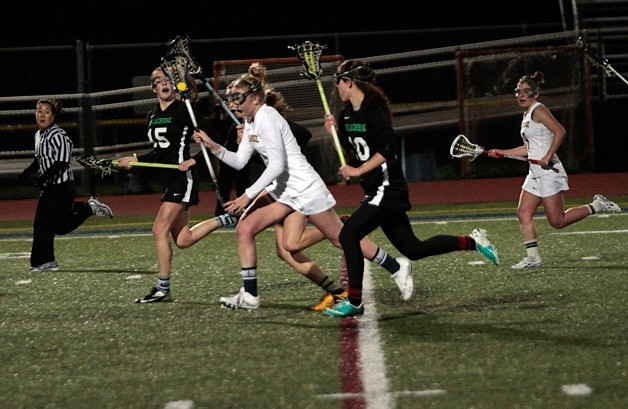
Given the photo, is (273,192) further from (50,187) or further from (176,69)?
(50,187)

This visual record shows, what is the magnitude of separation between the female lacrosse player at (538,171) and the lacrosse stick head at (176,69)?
8.75 ft

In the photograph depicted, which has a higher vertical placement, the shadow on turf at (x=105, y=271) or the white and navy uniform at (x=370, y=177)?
the white and navy uniform at (x=370, y=177)

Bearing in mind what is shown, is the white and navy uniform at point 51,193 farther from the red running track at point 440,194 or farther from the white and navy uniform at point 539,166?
the red running track at point 440,194

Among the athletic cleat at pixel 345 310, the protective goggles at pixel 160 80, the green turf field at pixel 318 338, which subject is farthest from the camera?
the protective goggles at pixel 160 80

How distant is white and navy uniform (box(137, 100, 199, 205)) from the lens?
→ 7.34 metres

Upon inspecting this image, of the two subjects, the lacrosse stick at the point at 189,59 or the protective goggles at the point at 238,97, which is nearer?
the protective goggles at the point at 238,97

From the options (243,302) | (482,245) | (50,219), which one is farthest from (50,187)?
(482,245)

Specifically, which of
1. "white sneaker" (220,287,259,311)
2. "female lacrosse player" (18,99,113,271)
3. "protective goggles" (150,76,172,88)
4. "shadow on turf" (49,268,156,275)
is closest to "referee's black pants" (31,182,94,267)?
"female lacrosse player" (18,99,113,271)

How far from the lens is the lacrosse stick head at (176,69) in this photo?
7.18 metres

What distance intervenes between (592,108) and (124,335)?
43.3ft

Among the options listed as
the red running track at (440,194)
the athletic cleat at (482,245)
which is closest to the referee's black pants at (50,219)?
the athletic cleat at (482,245)

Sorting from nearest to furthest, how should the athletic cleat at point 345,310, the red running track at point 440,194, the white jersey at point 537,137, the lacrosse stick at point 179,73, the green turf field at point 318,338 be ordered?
the green turf field at point 318,338 < the athletic cleat at point 345,310 < the lacrosse stick at point 179,73 < the white jersey at point 537,137 < the red running track at point 440,194

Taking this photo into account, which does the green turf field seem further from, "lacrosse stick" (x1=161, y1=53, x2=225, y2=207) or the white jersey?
"lacrosse stick" (x1=161, y1=53, x2=225, y2=207)

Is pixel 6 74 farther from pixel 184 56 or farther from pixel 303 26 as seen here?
pixel 184 56
